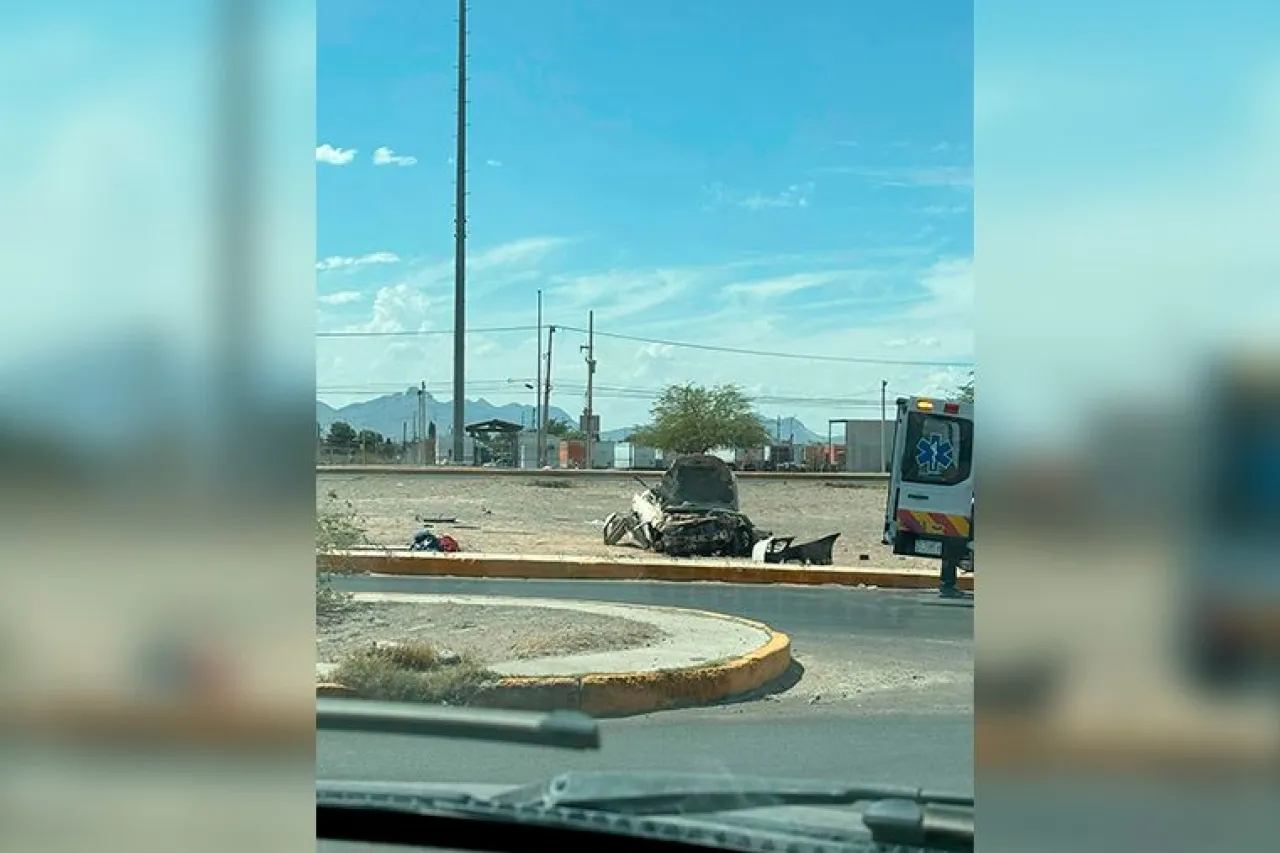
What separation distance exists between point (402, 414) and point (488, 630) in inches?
439

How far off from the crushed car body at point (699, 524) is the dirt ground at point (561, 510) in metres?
0.42

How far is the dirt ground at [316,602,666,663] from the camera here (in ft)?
25.1

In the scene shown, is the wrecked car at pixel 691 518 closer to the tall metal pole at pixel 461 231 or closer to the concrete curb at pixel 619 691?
the tall metal pole at pixel 461 231

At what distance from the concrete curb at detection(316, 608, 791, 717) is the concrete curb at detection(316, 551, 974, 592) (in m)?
7.20

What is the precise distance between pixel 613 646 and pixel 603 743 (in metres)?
3.97

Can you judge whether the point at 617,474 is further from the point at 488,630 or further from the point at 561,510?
the point at 488,630

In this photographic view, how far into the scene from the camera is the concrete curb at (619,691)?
255 inches

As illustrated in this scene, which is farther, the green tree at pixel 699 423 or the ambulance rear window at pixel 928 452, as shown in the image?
the green tree at pixel 699 423

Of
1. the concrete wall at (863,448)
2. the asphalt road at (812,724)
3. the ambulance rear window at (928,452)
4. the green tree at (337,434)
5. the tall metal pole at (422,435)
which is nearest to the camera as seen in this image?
the green tree at (337,434)

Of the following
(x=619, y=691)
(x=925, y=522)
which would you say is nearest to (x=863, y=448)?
(x=925, y=522)
